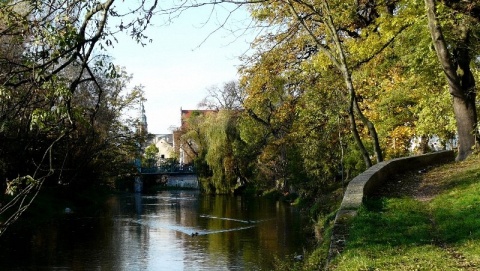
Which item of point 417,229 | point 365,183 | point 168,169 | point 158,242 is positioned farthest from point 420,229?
point 168,169

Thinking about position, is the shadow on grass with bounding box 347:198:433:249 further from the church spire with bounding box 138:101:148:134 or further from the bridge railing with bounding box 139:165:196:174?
the bridge railing with bounding box 139:165:196:174

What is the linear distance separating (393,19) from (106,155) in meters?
24.4

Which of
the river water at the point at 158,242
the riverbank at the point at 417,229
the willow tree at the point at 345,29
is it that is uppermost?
the willow tree at the point at 345,29

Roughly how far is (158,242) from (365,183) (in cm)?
1005

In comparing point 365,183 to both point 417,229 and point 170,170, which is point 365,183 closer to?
point 417,229

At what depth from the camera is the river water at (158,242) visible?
16.7 metres

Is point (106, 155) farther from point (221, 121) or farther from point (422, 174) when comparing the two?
point (422, 174)

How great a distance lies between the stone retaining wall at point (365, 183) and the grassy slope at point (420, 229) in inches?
8.5

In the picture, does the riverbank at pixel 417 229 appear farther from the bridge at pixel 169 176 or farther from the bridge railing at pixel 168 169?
the bridge railing at pixel 168 169

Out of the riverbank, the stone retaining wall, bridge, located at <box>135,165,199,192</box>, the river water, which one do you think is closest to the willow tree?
the stone retaining wall

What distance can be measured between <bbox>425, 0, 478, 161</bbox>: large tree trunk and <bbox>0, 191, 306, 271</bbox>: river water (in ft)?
19.9

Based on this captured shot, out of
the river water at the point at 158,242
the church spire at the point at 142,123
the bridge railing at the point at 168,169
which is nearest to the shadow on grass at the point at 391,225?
the river water at the point at 158,242

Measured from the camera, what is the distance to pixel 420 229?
9.46 m

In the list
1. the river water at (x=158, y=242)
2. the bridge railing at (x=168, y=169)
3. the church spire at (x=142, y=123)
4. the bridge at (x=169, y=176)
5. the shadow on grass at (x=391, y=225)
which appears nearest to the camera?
the shadow on grass at (x=391, y=225)
